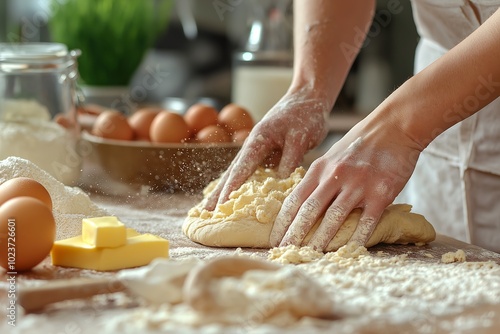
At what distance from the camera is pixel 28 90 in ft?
6.57

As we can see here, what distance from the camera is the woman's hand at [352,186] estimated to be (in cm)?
137

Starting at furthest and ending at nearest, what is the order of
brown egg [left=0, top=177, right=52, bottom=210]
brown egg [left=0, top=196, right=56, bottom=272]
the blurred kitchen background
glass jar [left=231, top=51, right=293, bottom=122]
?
the blurred kitchen background, glass jar [left=231, top=51, right=293, bottom=122], brown egg [left=0, top=177, right=52, bottom=210], brown egg [left=0, top=196, right=56, bottom=272]

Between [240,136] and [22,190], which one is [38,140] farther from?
[22,190]

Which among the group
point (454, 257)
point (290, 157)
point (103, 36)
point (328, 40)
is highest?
point (328, 40)

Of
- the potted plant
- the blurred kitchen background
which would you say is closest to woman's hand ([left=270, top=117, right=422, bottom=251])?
the potted plant

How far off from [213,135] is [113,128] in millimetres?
311

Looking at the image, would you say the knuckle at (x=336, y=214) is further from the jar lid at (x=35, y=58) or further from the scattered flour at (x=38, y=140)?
the jar lid at (x=35, y=58)

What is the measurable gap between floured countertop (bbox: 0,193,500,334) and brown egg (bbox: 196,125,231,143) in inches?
21.7

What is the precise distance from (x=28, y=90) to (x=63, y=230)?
2.24 ft

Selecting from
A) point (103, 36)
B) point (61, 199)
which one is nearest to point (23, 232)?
point (61, 199)

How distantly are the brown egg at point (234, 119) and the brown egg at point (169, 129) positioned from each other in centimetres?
12

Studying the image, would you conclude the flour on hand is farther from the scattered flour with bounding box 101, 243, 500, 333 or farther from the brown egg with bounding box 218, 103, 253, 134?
the brown egg with bounding box 218, 103, 253, 134

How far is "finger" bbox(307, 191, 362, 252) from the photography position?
4.49 ft

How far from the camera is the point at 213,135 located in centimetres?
204
